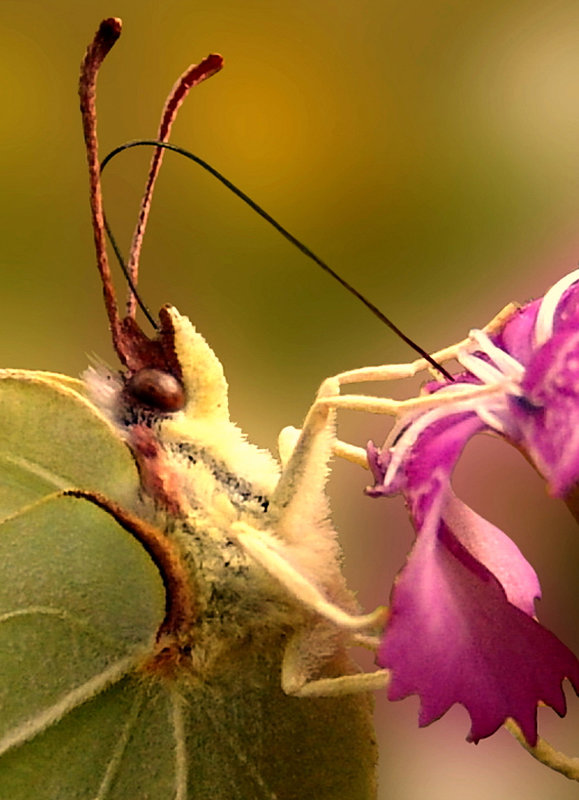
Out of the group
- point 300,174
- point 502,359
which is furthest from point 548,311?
point 300,174

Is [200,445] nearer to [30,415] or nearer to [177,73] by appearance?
[30,415]

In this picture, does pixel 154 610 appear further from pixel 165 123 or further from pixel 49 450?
pixel 165 123

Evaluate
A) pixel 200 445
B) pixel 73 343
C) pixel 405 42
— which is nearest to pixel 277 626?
pixel 200 445

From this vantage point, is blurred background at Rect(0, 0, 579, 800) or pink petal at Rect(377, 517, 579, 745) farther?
blurred background at Rect(0, 0, 579, 800)

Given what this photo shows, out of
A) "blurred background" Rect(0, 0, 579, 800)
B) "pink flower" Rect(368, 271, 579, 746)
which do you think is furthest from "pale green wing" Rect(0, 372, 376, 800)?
"blurred background" Rect(0, 0, 579, 800)

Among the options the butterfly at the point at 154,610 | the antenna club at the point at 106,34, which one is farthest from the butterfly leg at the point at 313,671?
the antenna club at the point at 106,34

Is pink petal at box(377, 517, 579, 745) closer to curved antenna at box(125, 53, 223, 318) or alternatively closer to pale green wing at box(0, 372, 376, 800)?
pale green wing at box(0, 372, 376, 800)
